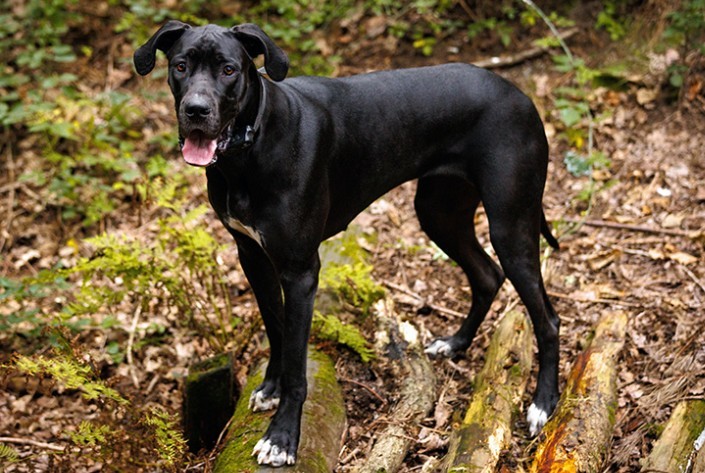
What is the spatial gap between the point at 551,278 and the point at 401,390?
65.0 inches

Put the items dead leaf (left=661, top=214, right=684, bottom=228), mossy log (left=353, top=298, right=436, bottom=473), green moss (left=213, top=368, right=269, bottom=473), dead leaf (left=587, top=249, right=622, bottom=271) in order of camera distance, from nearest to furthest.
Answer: green moss (left=213, top=368, right=269, bottom=473)
mossy log (left=353, top=298, right=436, bottom=473)
dead leaf (left=587, top=249, right=622, bottom=271)
dead leaf (left=661, top=214, right=684, bottom=228)

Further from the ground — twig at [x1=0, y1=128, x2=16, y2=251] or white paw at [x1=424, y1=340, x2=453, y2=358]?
white paw at [x1=424, y1=340, x2=453, y2=358]

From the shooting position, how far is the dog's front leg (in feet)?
11.1

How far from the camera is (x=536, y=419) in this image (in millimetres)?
3887

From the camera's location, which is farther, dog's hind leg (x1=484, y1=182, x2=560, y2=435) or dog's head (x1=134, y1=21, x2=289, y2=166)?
dog's hind leg (x1=484, y1=182, x2=560, y2=435)

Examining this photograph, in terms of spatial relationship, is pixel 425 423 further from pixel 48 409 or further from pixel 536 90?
pixel 536 90

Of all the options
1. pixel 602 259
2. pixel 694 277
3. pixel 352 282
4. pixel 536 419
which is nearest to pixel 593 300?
pixel 602 259

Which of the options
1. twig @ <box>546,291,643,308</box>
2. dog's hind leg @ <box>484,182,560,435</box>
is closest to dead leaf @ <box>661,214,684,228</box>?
twig @ <box>546,291,643,308</box>

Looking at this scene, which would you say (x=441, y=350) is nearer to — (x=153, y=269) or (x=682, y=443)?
(x=682, y=443)

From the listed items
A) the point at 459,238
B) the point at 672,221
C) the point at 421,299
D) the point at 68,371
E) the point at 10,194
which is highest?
the point at 68,371

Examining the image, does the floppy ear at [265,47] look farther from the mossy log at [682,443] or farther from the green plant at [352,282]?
the mossy log at [682,443]

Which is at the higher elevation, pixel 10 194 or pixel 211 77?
pixel 211 77

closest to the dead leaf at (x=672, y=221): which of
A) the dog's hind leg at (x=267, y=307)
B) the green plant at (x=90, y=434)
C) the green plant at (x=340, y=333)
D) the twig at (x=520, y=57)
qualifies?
the twig at (x=520, y=57)

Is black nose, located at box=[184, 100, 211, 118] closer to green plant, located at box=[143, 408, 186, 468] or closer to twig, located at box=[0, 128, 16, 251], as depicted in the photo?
green plant, located at box=[143, 408, 186, 468]
